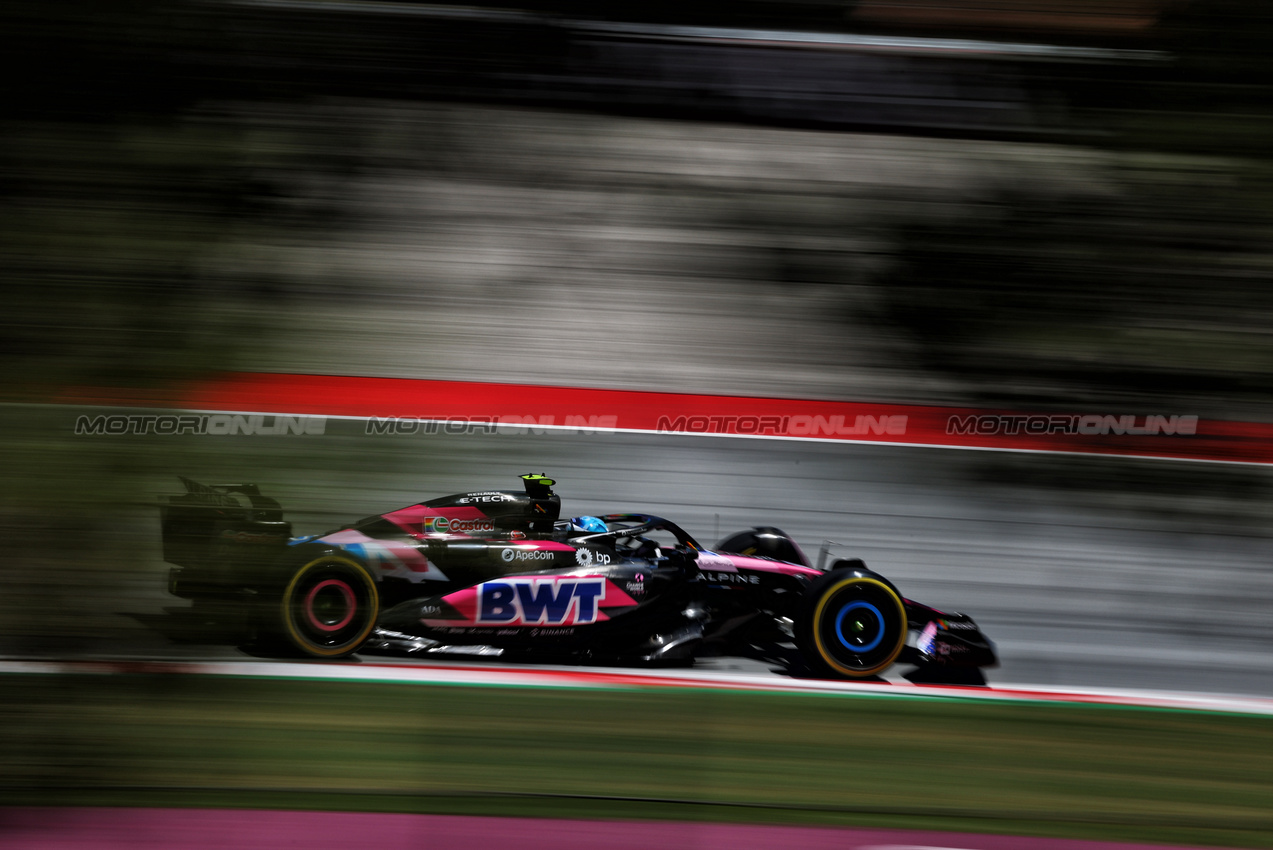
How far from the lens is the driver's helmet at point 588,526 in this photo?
12.2ft

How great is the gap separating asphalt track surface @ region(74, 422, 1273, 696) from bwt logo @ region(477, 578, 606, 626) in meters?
1.61

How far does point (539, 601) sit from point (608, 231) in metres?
2.36

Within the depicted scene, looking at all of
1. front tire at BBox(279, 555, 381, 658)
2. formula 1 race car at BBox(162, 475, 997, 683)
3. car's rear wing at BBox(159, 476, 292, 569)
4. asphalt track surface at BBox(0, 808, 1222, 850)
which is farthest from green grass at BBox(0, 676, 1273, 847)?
formula 1 race car at BBox(162, 475, 997, 683)

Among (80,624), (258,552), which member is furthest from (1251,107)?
(80,624)

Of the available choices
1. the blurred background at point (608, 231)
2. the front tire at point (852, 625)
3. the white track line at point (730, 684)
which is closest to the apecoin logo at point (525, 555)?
the white track line at point (730, 684)

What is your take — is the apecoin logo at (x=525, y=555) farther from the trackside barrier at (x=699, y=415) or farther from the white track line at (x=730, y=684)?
the trackside barrier at (x=699, y=415)

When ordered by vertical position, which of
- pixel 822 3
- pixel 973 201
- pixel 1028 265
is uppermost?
pixel 822 3


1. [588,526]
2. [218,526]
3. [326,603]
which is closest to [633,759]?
[326,603]

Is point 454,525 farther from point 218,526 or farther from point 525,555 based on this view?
point 218,526

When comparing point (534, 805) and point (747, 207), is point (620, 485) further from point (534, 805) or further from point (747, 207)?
point (534, 805)

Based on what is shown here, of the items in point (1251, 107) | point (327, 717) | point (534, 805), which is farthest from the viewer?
point (327, 717)

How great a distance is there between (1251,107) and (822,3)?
0.69 metres

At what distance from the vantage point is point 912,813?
221cm

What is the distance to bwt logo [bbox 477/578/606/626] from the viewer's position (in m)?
3.48
